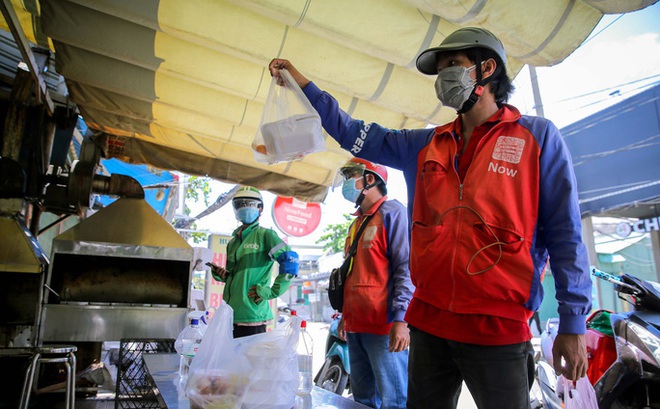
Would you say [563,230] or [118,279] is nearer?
[563,230]

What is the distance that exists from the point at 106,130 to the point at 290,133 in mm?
4241

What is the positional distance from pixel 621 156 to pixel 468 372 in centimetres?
1129

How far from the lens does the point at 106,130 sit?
18.3 feet

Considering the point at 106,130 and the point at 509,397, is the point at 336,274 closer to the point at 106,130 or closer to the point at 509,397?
the point at 509,397

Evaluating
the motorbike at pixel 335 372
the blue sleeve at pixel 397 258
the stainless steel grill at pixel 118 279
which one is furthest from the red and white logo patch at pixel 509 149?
the stainless steel grill at pixel 118 279

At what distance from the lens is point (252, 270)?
443 centimetres

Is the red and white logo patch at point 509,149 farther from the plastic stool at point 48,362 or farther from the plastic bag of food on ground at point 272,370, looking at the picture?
the plastic stool at point 48,362

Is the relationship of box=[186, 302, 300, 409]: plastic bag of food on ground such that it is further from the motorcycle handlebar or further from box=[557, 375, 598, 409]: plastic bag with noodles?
the motorcycle handlebar

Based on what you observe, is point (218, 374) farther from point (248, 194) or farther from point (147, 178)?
point (147, 178)

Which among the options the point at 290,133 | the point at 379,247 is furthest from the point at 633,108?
the point at 290,133

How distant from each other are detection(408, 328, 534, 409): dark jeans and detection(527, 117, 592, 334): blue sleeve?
7.9 inches

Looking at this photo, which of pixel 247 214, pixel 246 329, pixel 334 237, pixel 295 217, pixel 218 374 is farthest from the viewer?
pixel 334 237

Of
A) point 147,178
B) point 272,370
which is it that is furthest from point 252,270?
point 147,178

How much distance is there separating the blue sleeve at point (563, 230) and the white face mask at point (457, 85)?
0.97 ft
